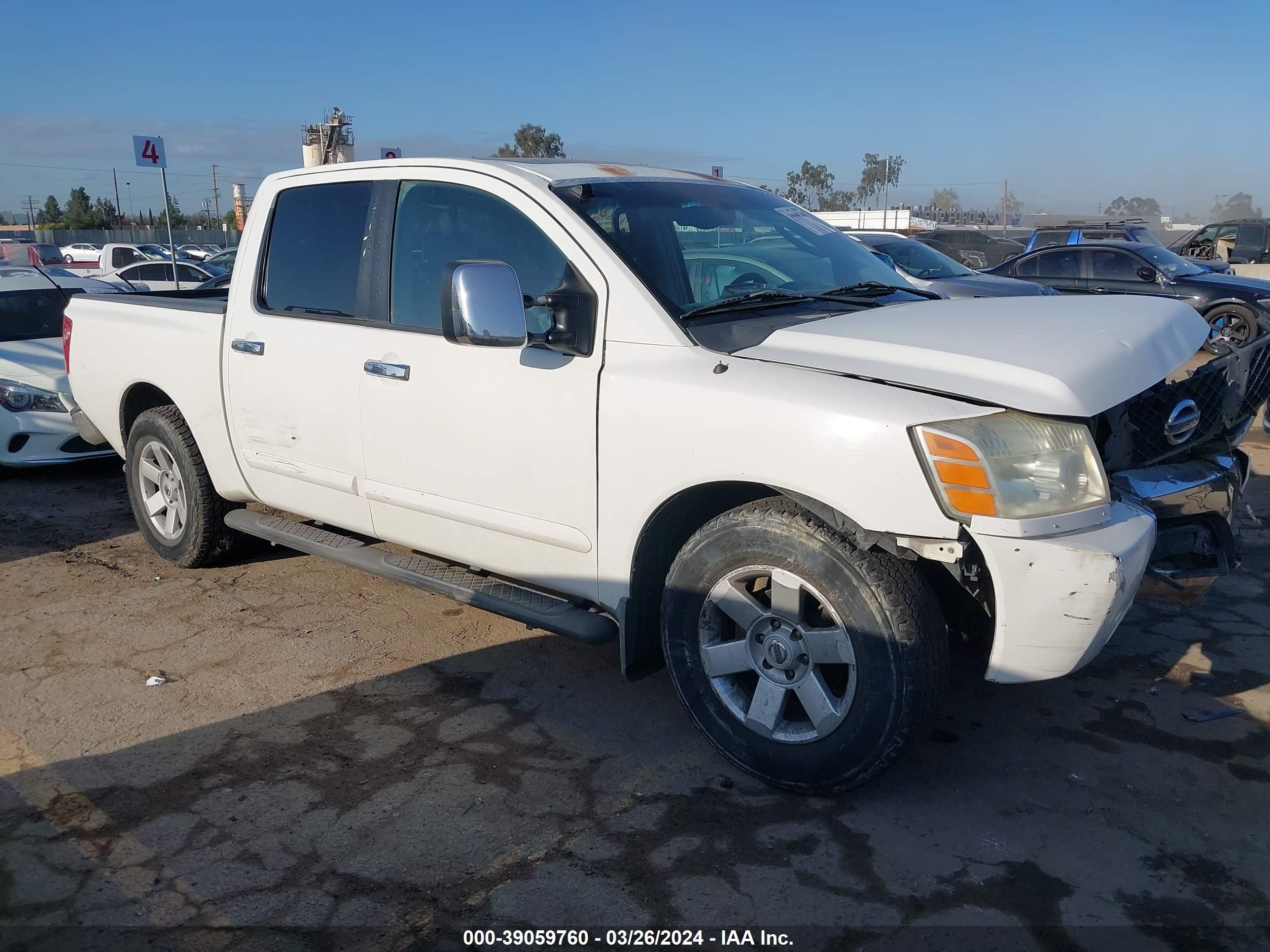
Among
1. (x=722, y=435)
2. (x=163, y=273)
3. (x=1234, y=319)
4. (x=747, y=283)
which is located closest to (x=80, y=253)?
(x=163, y=273)

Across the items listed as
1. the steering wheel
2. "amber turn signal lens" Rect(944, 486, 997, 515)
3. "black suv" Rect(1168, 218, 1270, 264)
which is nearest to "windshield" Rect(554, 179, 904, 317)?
the steering wheel

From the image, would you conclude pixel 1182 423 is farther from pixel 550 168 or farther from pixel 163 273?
pixel 163 273

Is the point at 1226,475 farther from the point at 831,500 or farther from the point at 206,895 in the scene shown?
the point at 206,895

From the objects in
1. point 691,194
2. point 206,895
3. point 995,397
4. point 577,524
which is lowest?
point 206,895

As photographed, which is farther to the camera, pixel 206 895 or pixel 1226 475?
pixel 1226 475

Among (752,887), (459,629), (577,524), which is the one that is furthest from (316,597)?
(752,887)

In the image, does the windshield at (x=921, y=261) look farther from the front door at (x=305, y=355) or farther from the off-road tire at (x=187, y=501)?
the off-road tire at (x=187, y=501)

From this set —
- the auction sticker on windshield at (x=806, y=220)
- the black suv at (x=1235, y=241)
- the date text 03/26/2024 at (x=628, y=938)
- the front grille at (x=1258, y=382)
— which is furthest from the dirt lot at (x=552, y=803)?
the black suv at (x=1235, y=241)

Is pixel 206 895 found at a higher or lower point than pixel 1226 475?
lower

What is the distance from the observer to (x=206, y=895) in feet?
9.17

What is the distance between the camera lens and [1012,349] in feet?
9.66

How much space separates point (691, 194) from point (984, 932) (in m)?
2.75

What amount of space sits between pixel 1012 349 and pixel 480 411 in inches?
69.0

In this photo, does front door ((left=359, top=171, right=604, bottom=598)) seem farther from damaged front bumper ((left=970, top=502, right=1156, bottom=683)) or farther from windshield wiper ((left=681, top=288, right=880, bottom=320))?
damaged front bumper ((left=970, top=502, right=1156, bottom=683))
